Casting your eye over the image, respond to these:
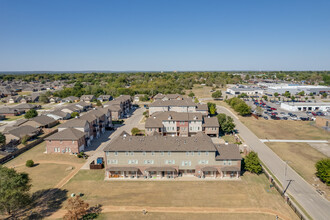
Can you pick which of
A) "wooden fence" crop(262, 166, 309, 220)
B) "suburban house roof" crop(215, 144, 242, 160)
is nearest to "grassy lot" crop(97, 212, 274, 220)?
"wooden fence" crop(262, 166, 309, 220)

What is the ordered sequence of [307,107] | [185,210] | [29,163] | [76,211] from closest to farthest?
[76,211] → [185,210] → [29,163] → [307,107]

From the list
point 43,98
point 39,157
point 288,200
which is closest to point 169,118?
point 288,200

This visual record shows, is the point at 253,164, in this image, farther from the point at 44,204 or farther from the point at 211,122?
the point at 44,204

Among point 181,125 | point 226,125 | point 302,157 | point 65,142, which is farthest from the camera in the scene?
point 226,125

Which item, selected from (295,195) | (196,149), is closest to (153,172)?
(196,149)

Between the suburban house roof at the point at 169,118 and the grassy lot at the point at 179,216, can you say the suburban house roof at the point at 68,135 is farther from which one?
the grassy lot at the point at 179,216

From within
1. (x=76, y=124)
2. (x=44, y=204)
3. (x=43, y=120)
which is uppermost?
(x=76, y=124)
